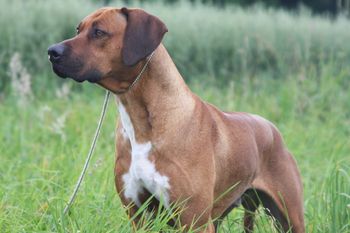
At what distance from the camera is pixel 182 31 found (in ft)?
38.1

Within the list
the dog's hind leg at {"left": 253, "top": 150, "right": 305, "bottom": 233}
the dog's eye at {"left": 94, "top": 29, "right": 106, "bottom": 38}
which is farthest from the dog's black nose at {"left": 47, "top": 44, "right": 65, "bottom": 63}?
the dog's hind leg at {"left": 253, "top": 150, "right": 305, "bottom": 233}

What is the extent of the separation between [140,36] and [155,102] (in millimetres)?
362

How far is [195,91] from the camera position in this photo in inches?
392

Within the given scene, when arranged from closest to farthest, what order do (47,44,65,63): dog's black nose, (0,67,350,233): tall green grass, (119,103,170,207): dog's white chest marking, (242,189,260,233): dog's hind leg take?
(47,44,65,63): dog's black nose → (119,103,170,207): dog's white chest marking → (0,67,350,233): tall green grass → (242,189,260,233): dog's hind leg

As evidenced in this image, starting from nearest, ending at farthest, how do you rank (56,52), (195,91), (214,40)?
(56,52) < (195,91) < (214,40)

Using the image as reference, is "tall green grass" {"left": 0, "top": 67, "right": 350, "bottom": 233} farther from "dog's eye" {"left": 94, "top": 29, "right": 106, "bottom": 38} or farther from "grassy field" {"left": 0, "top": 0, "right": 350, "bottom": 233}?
"dog's eye" {"left": 94, "top": 29, "right": 106, "bottom": 38}

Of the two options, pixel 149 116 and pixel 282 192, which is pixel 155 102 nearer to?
pixel 149 116

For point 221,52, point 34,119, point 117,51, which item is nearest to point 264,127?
point 117,51

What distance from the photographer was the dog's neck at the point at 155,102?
13.3ft

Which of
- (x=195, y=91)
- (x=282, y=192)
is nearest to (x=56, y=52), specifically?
(x=282, y=192)

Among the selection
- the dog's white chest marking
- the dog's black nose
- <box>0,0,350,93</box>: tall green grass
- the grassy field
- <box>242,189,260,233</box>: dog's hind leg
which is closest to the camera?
the dog's black nose

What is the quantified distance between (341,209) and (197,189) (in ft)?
3.61

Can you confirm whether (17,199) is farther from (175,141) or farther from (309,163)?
(309,163)

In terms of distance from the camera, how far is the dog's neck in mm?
4055
